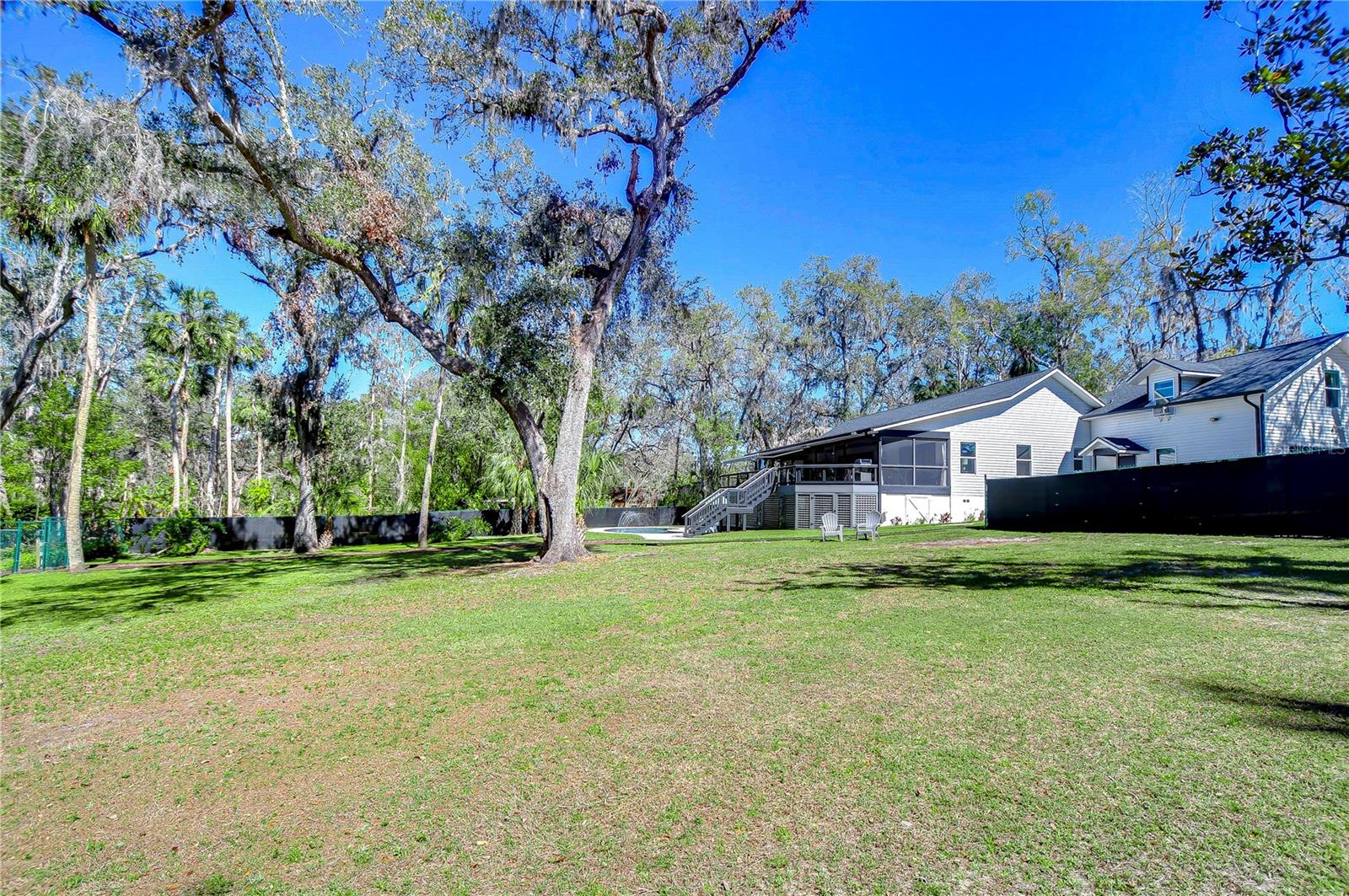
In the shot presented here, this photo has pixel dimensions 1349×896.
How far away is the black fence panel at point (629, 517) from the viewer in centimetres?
3547

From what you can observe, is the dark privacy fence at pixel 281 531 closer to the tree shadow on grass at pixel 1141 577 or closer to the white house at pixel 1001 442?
the white house at pixel 1001 442

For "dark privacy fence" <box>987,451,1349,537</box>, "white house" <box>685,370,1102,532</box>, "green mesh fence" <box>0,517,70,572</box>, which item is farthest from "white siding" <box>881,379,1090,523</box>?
"green mesh fence" <box>0,517,70,572</box>

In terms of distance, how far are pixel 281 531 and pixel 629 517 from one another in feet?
55.6

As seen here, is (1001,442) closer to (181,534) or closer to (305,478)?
(305,478)

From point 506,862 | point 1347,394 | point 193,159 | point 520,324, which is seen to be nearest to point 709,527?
point 520,324

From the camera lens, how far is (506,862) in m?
2.91

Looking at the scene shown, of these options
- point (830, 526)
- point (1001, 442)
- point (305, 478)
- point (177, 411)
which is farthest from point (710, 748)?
point (177, 411)

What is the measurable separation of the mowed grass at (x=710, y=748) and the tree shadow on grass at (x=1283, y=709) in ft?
0.10

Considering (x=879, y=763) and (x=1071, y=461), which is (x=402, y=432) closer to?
(x=1071, y=461)

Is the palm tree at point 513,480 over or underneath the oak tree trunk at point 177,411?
underneath

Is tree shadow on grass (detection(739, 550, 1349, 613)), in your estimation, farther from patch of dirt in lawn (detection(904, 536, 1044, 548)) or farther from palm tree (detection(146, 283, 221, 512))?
palm tree (detection(146, 283, 221, 512))

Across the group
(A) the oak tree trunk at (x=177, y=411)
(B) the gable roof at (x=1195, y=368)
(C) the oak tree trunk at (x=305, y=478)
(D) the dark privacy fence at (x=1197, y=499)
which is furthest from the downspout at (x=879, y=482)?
(A) the oak tree trunk at (x=177, y=411)

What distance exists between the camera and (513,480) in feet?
96.7

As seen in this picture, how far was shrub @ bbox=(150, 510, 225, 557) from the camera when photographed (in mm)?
22148
